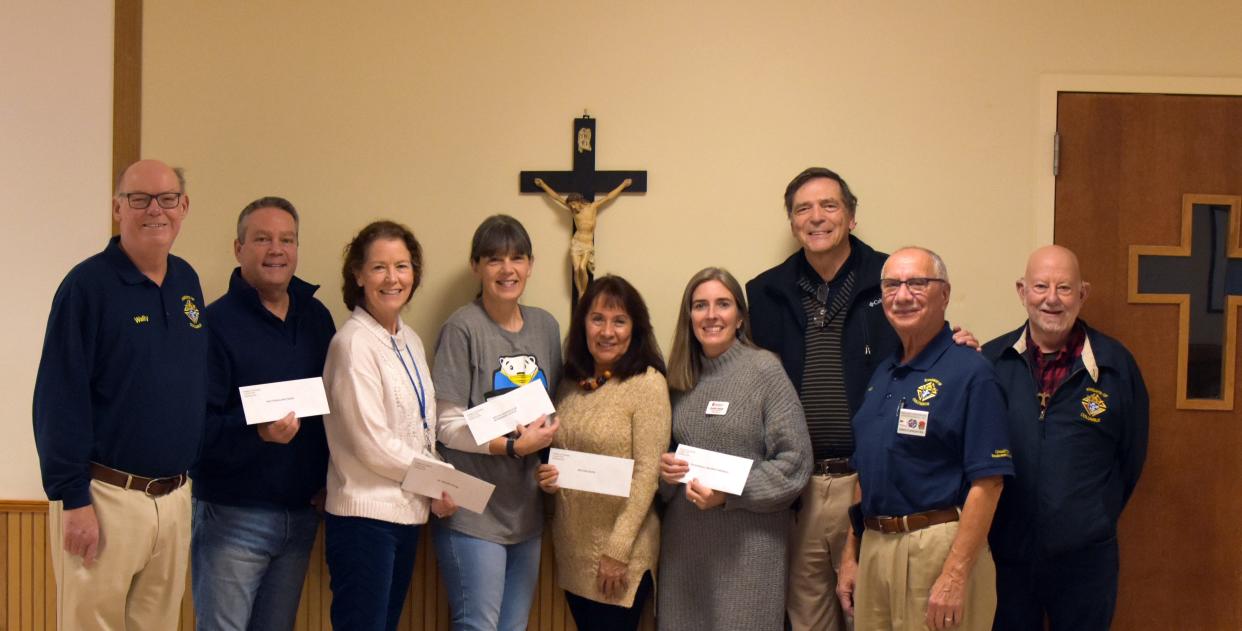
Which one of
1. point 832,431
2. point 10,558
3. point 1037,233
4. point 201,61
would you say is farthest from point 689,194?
point 10,558

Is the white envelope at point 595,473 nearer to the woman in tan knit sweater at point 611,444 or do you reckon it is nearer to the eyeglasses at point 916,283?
the woman in tan knit sweater at point 611,444

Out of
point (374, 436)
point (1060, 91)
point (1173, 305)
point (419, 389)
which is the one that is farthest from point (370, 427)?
point (1173, 305)

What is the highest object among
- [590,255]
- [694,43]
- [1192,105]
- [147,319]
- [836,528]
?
[694,43]

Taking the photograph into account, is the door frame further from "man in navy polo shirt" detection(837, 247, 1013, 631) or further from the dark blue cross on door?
"man in navy polo shirt" detection(837, 247, 1013, 631)

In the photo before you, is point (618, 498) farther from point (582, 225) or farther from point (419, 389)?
point (582, 225)

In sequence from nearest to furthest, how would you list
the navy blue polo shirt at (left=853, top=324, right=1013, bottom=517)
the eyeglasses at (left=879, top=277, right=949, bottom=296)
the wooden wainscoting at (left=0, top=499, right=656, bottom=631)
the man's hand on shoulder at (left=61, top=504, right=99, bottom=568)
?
the man's hand on shoulder at (left=61, top=504, right=99, bottom=568)
the navy blue polo shirt at (left=853, top=324, right=1013, bottom=517)
the eyeglasses at (left=879, top=277, right=949, bottom=296)
the wooden wainscoting at (left=0, top=499, right=656, bottom=631)

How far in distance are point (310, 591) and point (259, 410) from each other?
3.76ft

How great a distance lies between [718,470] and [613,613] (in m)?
0.61

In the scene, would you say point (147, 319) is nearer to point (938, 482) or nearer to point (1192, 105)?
point (938, 482)

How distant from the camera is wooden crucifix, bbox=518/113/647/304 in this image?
3264mm

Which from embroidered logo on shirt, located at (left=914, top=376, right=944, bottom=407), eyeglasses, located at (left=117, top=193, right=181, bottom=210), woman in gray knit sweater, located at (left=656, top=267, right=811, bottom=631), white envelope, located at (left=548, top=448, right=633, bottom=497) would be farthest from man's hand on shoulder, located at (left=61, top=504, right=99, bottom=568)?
embroidered logo on shirt, located at (left=914, top=376, right=944, bottom=407)

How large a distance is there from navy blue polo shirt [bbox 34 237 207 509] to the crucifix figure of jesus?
4.43ft

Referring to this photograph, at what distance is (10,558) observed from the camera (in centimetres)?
→ 314

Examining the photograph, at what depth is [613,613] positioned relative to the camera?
274cm
